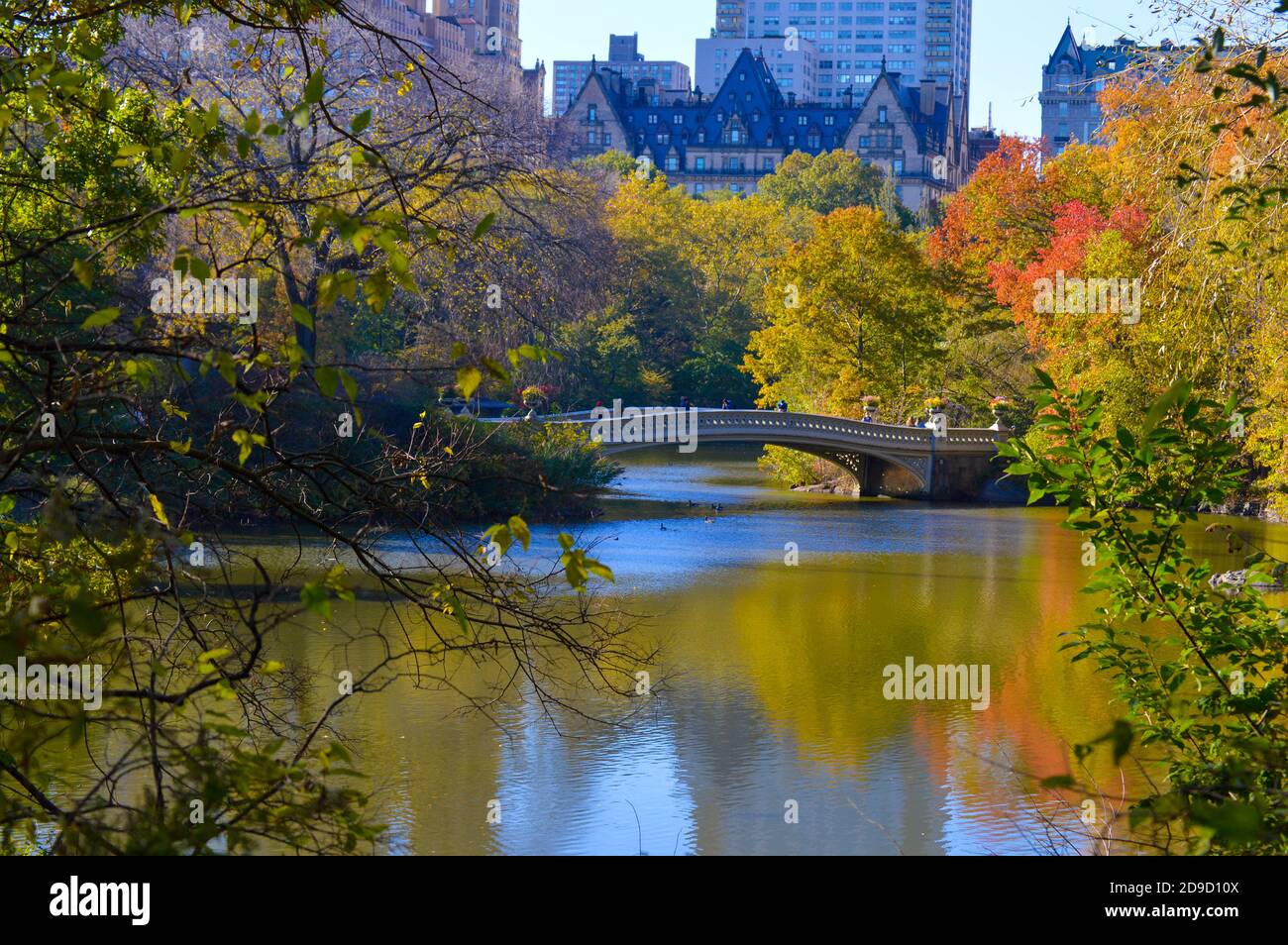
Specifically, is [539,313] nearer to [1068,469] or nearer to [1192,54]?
[1192,54]

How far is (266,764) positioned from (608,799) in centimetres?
812

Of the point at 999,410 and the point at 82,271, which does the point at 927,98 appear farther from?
the point at 82,271

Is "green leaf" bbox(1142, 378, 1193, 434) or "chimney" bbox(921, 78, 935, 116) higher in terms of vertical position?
"chimney" bbox(921, 78, 935, 116)

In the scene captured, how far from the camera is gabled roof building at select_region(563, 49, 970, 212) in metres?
96.4

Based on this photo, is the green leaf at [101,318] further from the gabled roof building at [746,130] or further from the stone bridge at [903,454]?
the gabled roof building at [746,130]

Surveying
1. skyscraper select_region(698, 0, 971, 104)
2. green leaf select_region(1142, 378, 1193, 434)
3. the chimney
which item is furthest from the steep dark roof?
green leaf select_region(1142, 378, 1193, 434)

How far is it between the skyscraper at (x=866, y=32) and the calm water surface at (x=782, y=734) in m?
150

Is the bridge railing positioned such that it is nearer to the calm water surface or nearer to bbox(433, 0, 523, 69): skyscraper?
the calm water surface

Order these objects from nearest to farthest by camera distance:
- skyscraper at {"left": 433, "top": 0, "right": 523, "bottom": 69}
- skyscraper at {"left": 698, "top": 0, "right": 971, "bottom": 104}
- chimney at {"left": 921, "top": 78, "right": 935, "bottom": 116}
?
chimney at {"left": 921, "top": 78, "right": 935, "bottom": 116} < skyscraper at {"left": 433, "top": 0, "right": 523, "bottom": 69} < skyscraper at {"left": 698, "top": 0, "right": 971, "bottom": 104}

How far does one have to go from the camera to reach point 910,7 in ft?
543

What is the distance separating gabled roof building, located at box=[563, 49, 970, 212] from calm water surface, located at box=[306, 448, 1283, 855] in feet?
251

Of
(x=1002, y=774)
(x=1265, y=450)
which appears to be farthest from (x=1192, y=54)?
(x=1265, y=450)

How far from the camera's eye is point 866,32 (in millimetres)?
166500

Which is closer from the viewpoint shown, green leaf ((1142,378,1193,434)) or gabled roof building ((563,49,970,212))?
green leaf ((1142,378,1193,434))
